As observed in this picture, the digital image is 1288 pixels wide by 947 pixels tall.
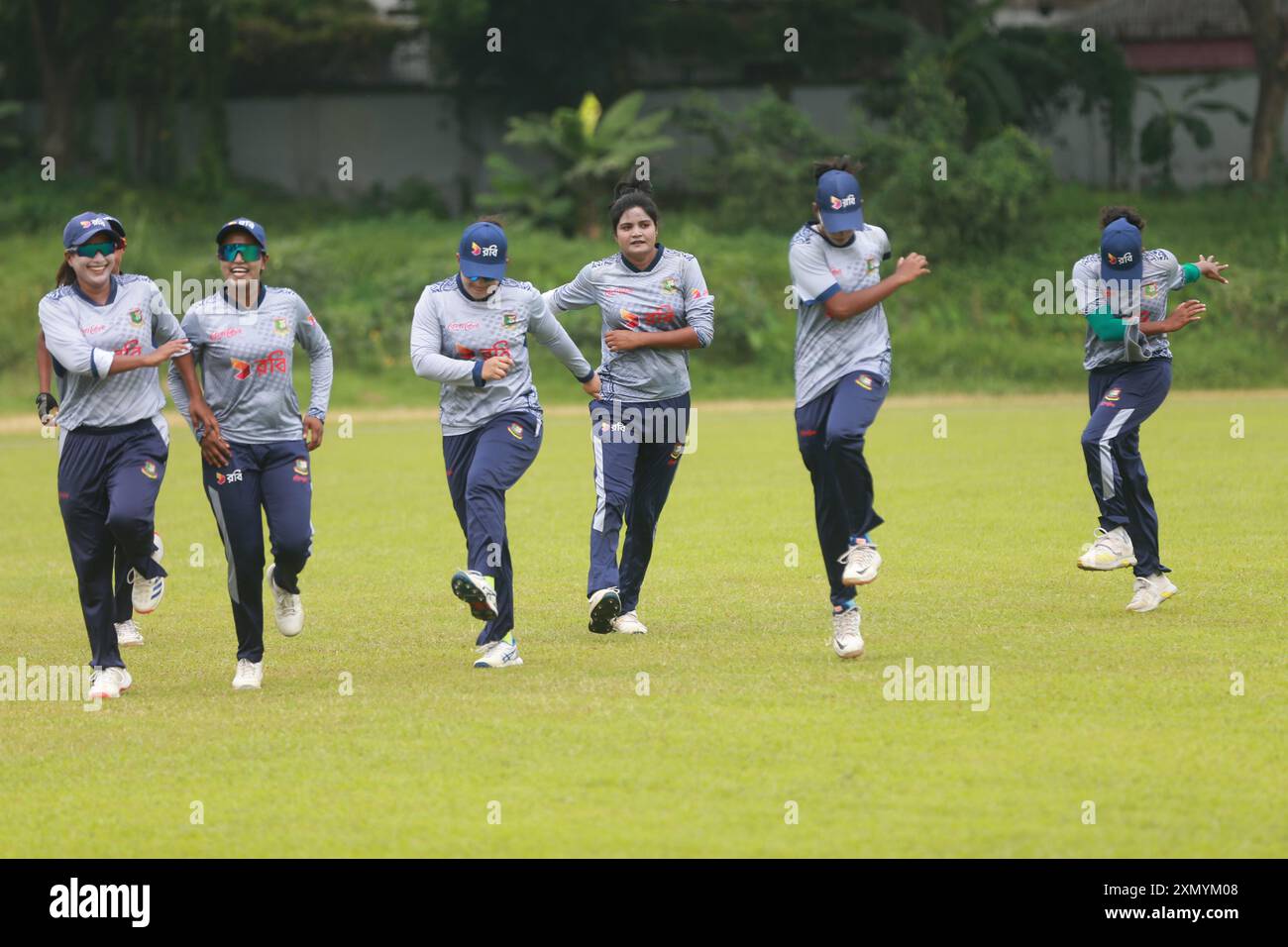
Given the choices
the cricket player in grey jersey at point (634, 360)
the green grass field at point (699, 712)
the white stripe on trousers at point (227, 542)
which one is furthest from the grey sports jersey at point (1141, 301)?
the white stripe on trousers at point (227, 542)

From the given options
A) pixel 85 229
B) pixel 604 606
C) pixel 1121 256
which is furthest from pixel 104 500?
pixel 1121 256

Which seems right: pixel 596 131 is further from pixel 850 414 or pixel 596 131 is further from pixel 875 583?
pixel 850 414

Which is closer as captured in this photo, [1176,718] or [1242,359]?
[1176,718]

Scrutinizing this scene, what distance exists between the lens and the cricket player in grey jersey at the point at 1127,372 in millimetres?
11109

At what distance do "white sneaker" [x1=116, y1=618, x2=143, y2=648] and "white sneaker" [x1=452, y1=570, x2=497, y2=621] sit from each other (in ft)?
9.11

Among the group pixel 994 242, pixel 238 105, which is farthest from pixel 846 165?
pixel 238 105

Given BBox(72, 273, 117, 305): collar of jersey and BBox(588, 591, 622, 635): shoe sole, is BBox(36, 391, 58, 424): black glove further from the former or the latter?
BBox(588, 591, 622, 635): shoe sole

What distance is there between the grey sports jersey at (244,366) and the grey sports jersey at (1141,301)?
4940 millimetres

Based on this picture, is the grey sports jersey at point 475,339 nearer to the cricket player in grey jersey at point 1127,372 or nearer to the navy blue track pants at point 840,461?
the navy blue track pants at point 840,461

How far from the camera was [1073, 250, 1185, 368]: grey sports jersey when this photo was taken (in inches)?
451

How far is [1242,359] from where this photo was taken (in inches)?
1276

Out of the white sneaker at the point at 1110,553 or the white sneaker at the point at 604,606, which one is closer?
the white sneaker at the point at 604,606

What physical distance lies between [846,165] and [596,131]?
3105 cm

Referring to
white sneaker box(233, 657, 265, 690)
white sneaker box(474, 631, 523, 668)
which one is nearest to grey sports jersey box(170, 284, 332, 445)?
white sneaker box(233, 657, 265, 690)
